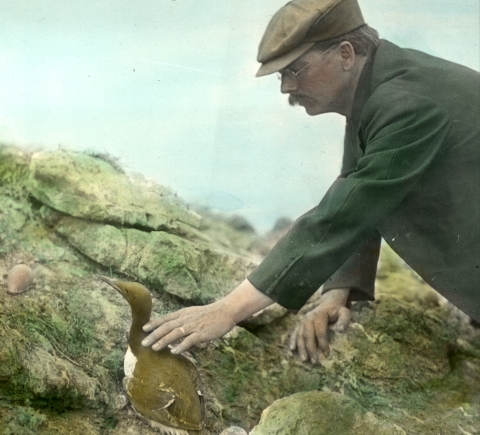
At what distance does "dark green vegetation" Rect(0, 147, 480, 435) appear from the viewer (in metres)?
3.24

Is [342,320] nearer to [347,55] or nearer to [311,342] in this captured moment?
[311,342]

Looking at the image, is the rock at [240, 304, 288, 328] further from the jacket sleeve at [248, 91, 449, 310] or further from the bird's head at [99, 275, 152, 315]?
the bird's head at [99, 275, 152, 315]

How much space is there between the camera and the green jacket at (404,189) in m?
3.25

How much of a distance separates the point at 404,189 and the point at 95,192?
1.41m

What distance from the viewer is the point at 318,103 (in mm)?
3414

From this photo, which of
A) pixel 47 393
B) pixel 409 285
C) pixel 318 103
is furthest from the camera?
pixel 409 285

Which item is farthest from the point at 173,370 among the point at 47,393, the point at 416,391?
the point at 416,391

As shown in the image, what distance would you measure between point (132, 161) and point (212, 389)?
1100 millimetres

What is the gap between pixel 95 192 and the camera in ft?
11.7

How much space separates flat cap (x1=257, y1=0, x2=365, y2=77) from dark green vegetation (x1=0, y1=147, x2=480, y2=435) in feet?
2.62

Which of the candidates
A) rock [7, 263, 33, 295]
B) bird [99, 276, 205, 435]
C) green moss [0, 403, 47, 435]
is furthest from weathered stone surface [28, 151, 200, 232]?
green moss [0, 403, 47, 435]

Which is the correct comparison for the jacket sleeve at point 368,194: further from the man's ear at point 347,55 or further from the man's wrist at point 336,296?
the man's wrist at point 336,296

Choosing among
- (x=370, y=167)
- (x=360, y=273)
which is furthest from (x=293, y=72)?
(x=360, y=273)

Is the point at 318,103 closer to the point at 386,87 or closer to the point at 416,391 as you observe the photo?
the point at 386,87
